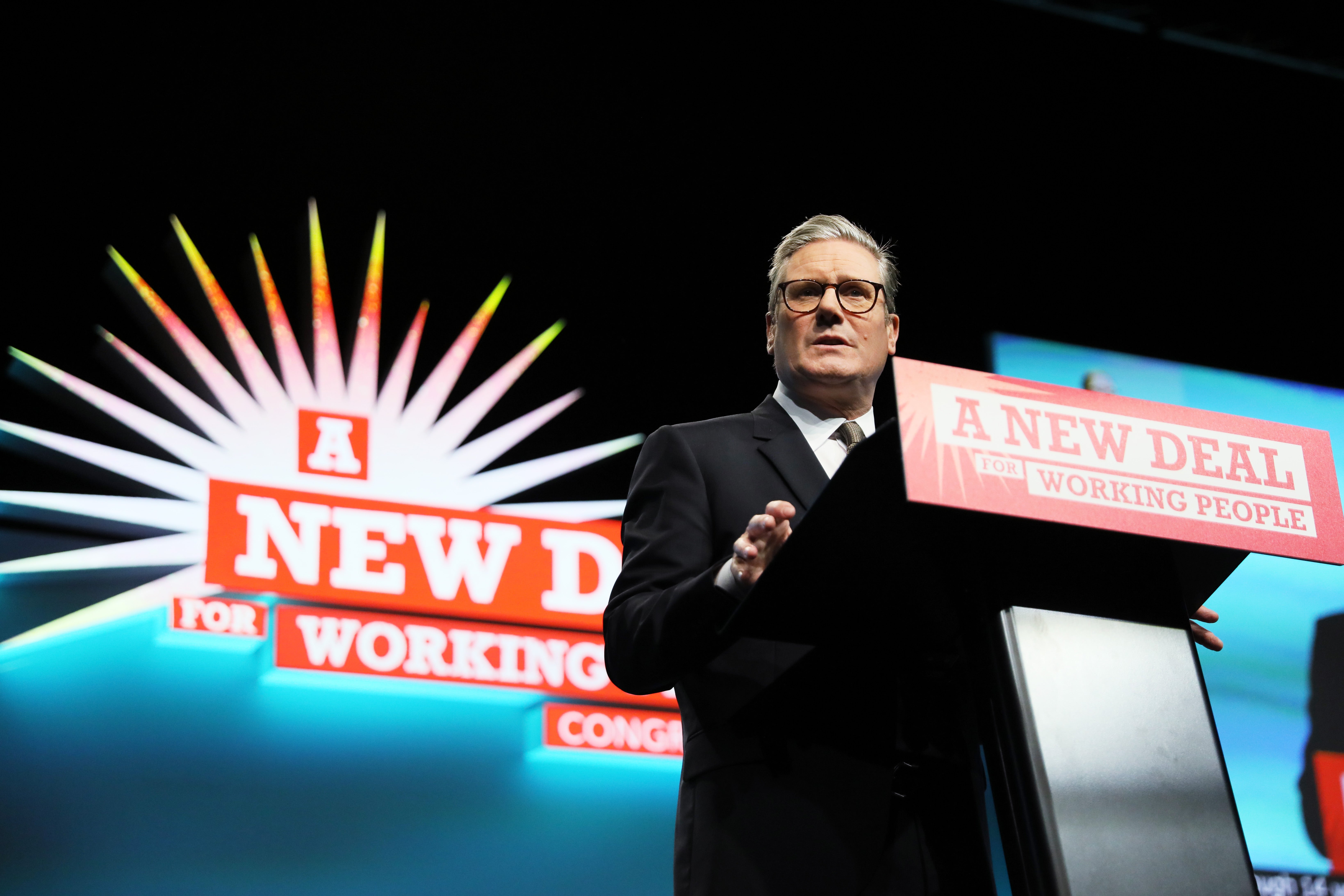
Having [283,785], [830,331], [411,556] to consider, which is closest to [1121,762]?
[830,331]

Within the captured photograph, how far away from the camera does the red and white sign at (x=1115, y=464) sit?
2.62ft

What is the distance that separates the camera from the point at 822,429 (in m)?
1.49

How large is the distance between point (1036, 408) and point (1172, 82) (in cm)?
457

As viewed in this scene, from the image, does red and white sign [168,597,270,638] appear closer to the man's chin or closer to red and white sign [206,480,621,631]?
red and white sign [206,480,621,631]

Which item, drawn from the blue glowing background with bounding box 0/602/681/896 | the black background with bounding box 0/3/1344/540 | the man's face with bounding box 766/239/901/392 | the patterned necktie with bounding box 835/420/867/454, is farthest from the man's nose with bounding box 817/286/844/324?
the black background with bounding box 0/3/1344/540

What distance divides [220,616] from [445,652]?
69 cm

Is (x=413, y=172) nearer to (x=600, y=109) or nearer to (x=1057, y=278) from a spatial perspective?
(x=600, y=109)

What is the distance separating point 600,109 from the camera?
4504mm

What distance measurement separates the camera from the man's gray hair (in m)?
1.63

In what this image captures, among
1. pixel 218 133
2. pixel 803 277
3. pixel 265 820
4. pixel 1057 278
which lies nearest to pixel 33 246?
pixel 218 133

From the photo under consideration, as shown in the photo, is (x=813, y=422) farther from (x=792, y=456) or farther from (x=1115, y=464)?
(x=1115, y=464)

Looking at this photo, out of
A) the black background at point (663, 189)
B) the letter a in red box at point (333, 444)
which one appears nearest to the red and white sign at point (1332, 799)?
the black background at point (663, 189)

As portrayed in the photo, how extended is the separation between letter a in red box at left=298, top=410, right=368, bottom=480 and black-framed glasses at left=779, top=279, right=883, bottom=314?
113 inches

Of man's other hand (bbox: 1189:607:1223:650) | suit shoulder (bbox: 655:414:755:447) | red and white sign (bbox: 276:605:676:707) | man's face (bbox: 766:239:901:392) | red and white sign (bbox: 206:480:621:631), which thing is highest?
red and white sign (bbox: 206:480:621:631)
